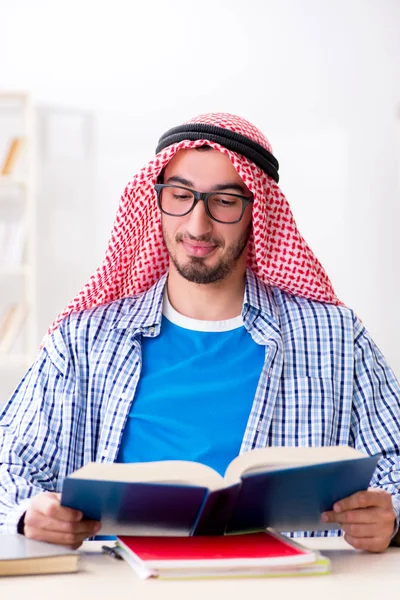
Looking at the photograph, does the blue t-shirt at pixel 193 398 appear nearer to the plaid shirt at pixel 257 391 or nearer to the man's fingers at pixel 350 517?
the plaid shirt at pixel 257 391

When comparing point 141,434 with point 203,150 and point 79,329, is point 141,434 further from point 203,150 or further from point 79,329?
point 203,150

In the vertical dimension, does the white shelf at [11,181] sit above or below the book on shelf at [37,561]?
above

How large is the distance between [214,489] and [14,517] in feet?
1.36

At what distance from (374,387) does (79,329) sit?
642 millimetres

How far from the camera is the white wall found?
13.3 feet

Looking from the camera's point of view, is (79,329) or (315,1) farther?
(315,1)

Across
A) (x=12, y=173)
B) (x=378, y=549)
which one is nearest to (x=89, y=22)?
(x=12, y=173)

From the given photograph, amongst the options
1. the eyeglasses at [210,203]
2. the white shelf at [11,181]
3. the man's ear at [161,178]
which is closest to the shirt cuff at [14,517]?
the eyeglasses at [210,203]

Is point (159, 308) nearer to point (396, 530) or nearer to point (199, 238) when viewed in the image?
point (199, 238)

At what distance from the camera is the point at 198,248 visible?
73.9 inches

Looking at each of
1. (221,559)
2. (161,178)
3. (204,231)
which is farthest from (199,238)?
(221,559)

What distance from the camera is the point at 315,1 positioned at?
4.09m

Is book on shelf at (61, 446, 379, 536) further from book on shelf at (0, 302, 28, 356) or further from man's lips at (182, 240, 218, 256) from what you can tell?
book on shelf at (0, 302, 28, 356)

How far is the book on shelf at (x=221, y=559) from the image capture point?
111 centimetres
